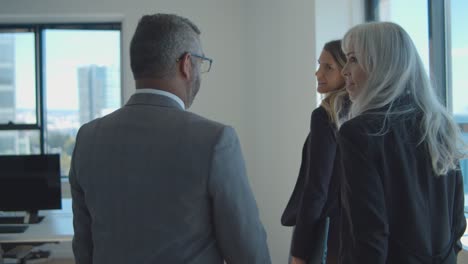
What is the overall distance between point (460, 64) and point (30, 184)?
2.83m

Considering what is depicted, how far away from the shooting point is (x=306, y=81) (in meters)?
2.99

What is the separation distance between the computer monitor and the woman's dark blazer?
208 cm

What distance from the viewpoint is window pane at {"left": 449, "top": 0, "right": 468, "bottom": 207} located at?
2.29 m

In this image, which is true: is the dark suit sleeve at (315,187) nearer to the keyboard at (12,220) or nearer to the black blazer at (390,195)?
the black blazer at (390,195)

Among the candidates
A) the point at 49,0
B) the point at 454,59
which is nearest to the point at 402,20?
the point at 454,59

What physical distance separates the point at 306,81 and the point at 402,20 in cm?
74

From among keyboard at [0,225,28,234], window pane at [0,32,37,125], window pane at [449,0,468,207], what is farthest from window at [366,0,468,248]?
window pane at [0,32,37,125]

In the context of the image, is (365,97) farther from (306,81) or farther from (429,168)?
(306,81)

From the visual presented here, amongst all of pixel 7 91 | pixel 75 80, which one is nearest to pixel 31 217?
pixel 75 80

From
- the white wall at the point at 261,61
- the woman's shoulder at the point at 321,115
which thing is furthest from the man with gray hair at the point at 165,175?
the white wall at the point at 261,61

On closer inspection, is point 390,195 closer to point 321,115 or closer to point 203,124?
point 203,124

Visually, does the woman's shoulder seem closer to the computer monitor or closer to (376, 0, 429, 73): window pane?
(376, 0, 429, 73): window pane

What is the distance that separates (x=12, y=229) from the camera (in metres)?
2.81

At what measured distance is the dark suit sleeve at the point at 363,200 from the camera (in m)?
1.03
